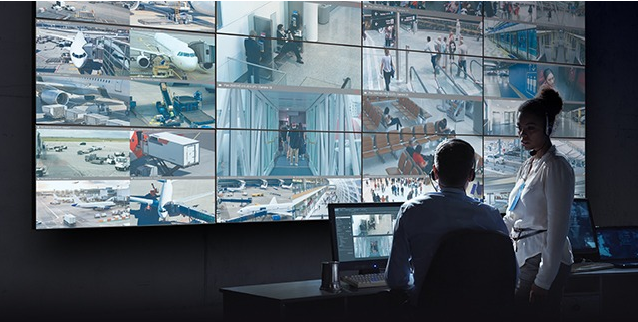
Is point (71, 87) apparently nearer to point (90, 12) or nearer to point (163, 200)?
point (90, 12)

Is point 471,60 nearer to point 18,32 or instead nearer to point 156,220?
point 156,220

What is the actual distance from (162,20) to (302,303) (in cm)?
187

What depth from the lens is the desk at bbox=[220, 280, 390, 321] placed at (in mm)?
2990

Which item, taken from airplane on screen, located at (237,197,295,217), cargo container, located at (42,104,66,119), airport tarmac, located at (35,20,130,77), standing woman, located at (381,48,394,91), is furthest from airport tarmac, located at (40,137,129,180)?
standing woman, located at (381,48,394,91)

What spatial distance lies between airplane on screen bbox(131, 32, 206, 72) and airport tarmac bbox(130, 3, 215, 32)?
0.06 m

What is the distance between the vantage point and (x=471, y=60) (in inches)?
201

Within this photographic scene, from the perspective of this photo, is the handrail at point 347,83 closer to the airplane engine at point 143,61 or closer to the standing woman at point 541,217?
the airplane engine at point 143,61

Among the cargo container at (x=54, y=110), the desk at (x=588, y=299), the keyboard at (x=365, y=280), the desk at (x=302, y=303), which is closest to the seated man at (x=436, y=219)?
the desk at (x=302, y=303)

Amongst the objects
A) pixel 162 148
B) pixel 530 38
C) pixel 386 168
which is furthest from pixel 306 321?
pixel 530 38

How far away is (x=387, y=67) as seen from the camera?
15.7 ft

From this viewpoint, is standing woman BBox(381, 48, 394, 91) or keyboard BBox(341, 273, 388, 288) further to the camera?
standing woman BBox(381, 48, 394, 91)

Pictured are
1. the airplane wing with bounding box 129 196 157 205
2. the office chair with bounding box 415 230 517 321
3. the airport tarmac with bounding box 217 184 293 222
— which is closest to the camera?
the office chair with bounding box 415 230 517 321

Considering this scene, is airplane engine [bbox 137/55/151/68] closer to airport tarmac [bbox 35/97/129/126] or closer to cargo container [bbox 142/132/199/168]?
airport tarmac [bbox 35/97/129/126]

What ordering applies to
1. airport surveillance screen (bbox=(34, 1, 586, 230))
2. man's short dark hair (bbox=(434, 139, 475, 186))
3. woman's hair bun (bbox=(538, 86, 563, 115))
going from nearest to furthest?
man's short dark hair (bbox=(434, 139, 475, 186))
woman's hair bun (bbox=(538, 86, 563, 115))
airport surveillance screen (bbox=(34, 1, 586, 230))
